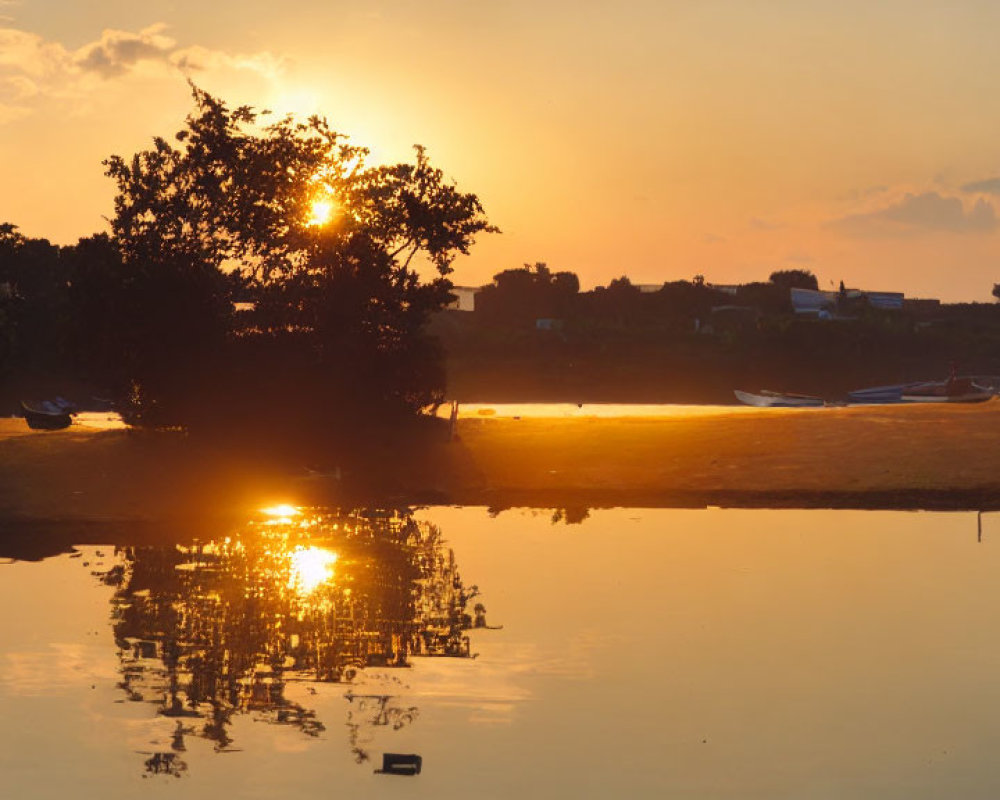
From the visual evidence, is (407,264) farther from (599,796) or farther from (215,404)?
(599,796)

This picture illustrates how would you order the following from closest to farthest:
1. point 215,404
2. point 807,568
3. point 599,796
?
point 599,796 → point 807,568 → point 215,404

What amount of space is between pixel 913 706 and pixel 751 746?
3007 millimetres

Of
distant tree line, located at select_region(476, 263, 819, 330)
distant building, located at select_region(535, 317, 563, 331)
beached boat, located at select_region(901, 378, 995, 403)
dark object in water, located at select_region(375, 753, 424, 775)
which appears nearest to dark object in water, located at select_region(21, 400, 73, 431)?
dark object in water, located at select_region(375, 753, 424, 775)

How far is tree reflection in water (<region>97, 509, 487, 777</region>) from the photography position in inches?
725

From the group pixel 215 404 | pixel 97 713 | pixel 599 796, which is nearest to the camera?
pixel 599 796

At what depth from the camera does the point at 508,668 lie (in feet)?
67.6

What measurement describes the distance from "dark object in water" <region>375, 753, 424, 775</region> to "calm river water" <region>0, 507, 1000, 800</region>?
123 millimetres

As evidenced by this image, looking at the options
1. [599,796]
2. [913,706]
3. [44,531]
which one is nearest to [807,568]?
[913,706]

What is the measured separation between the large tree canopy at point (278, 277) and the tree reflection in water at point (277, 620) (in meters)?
13.8

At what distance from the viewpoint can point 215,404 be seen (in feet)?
159

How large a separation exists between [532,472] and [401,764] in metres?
30.7

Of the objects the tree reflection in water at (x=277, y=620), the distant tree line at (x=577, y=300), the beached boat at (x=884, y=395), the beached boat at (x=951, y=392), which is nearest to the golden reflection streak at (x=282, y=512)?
the tree reflection in water at (x=277, y=620)

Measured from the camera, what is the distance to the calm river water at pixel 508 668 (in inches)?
624

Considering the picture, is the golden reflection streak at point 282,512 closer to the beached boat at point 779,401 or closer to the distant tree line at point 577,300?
the beached boat at point 779,401
